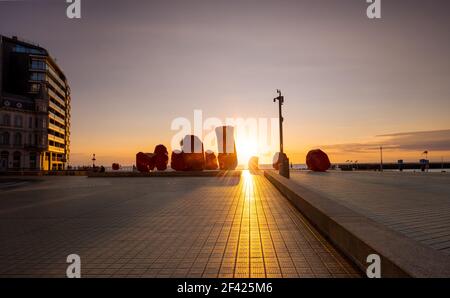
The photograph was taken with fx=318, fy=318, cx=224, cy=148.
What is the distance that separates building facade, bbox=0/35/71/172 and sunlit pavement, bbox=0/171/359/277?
58.0 metres

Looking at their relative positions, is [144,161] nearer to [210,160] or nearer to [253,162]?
[210,160]

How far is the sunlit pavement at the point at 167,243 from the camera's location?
494 centimetres

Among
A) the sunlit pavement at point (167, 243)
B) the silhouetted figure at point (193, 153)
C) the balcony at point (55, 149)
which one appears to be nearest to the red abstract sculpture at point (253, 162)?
the silhouetted figure at point (193, 153)

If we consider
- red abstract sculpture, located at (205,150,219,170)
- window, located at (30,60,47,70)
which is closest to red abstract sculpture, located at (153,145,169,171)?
red abstract sculpture, located at (205,150,219,170)

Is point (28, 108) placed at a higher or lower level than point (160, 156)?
higher

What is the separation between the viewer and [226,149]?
3866cm

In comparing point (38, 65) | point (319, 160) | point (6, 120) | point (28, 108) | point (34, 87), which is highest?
point (38, 65)

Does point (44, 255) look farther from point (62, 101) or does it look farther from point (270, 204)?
point (62, 101)

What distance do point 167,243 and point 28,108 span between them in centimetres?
7116

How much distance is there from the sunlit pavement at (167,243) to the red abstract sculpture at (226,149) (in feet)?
90.9

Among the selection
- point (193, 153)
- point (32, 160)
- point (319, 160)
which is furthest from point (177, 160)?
point (32, 160)

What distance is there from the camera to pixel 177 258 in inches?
214
